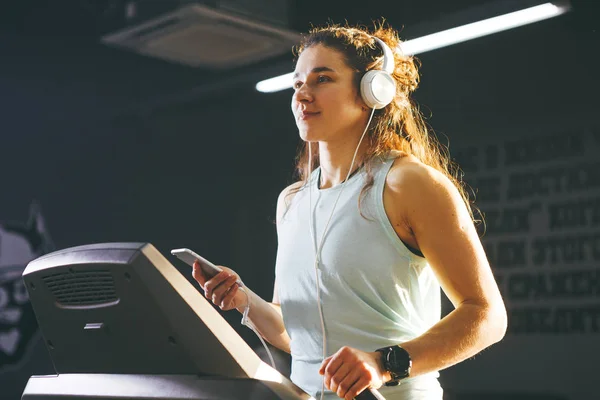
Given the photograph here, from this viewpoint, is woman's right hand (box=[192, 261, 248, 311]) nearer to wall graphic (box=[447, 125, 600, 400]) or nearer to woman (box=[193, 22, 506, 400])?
woman (box=[193, 22, 506, 400])

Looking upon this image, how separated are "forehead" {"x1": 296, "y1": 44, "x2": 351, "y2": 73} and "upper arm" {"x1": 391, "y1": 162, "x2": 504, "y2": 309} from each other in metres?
0.33

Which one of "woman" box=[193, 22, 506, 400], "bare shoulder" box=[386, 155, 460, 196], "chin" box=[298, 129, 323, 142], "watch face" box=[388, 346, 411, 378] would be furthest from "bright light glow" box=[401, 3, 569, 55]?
"watch face" box=[388, 346, 411, 378]

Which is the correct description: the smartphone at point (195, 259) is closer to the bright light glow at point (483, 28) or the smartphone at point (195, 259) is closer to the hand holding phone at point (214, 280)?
the hand holding phone at point (214, 280)

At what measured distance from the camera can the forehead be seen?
4.86 ft

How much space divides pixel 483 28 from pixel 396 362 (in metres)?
2.78

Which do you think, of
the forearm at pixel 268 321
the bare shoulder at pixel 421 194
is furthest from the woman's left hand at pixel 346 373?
the forearm at pixel 268 321

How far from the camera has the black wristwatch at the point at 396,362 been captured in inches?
40.8

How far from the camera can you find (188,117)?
211 inches

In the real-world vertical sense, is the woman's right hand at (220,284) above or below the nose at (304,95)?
below

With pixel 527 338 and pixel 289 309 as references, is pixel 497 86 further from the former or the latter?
pixel 289 309

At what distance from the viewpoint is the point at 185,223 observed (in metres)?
5.27

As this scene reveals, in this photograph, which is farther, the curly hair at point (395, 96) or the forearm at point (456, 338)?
the curly hair at point (395, 96)

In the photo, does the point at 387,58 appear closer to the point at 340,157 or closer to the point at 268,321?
the point at 340,157

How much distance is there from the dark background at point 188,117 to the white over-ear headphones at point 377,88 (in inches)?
86.4
